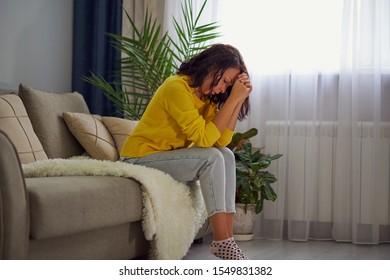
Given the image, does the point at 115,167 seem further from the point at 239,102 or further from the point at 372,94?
the point at 372,94

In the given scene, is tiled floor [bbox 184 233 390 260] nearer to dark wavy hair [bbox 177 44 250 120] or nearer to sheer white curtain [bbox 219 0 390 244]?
sheer white curtain [bbox 219 0 390 244]

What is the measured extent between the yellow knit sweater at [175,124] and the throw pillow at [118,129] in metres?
0.58

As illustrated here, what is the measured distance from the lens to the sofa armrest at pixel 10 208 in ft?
5.94

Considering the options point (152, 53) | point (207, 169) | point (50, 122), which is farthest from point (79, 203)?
point (152, 53)

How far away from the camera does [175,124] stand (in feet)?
9.17

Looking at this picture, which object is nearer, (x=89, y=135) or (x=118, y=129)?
(x=89, y=135)

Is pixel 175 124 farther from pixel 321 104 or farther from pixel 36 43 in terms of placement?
pixel 36 43

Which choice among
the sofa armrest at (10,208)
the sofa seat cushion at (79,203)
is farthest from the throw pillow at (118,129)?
the sofa armrest at (10,208)

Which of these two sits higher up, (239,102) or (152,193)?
(239,102)

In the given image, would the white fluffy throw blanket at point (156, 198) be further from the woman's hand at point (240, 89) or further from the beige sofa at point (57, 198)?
the woman's hand at point (240, 89)

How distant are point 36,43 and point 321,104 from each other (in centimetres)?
A: 178

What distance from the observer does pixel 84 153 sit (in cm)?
341
